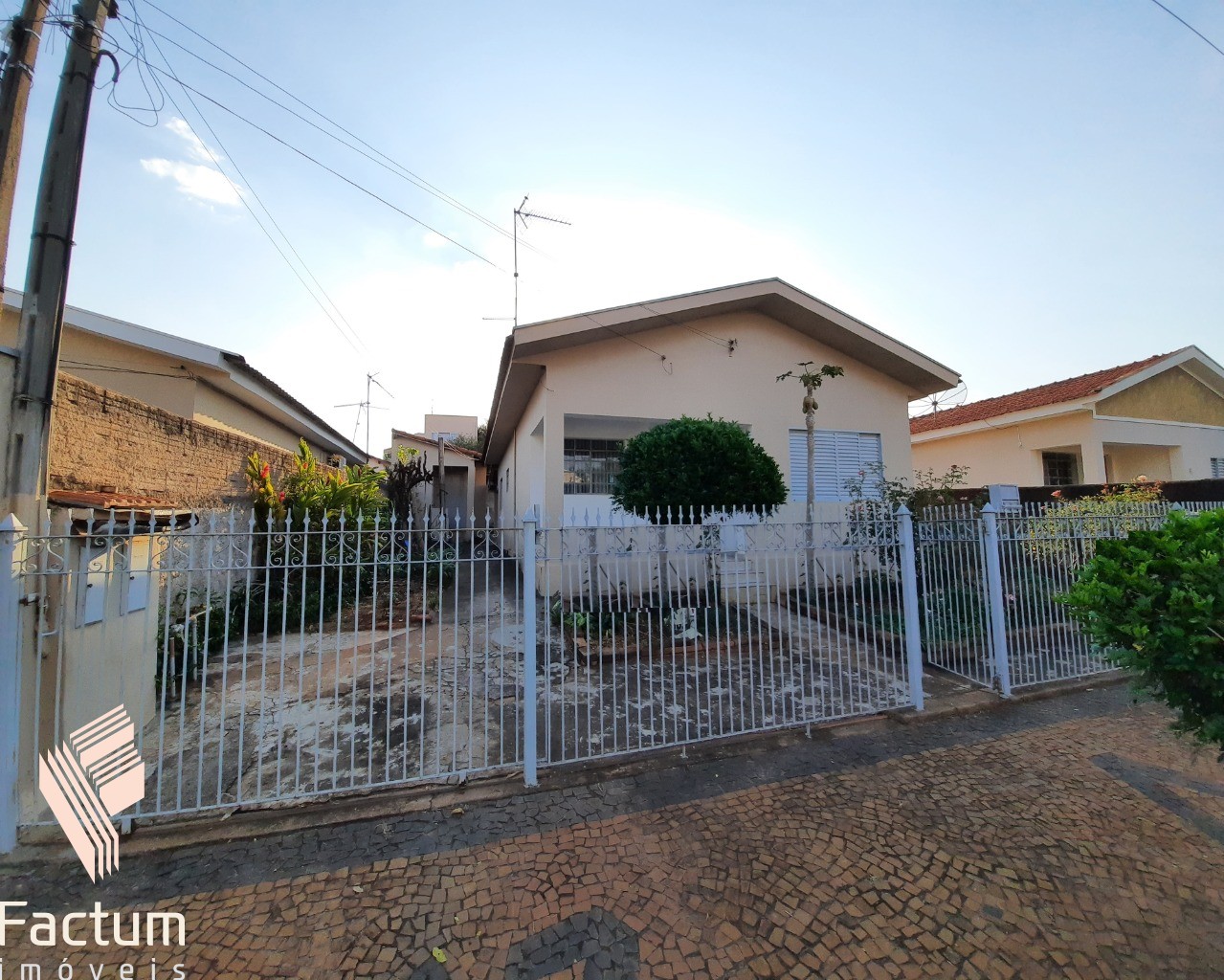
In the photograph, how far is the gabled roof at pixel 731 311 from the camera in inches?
302

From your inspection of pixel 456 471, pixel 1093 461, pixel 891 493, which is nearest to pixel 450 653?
pixel 891 493

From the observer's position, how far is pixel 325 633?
7.00 m

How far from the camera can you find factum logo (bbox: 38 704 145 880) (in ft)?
9.11

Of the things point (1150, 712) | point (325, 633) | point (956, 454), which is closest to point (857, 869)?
point (1150, 712)

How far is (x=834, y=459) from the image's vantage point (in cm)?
970

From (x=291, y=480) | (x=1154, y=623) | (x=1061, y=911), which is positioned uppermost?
(x=291, y=480)

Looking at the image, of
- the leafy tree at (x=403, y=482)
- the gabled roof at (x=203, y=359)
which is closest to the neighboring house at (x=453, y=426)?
the leafy tree at (x=403, y=482)

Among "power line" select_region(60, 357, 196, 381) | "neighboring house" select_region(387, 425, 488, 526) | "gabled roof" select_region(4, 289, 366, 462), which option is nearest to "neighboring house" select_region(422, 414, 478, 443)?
"neighboring house" select_region(387, 425, 488, 526)

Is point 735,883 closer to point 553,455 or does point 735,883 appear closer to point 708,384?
point 553,455

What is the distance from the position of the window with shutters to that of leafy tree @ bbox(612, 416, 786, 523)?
331cm

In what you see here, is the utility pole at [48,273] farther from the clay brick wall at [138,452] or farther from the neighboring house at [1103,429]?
the neighboring house at [1103,429]

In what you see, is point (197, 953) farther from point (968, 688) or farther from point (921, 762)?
point (968, 688)

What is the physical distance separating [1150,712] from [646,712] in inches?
186

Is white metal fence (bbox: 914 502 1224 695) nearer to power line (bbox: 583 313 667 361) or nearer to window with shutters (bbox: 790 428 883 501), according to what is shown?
window with shutters (bbox: 790 428 883 501)
